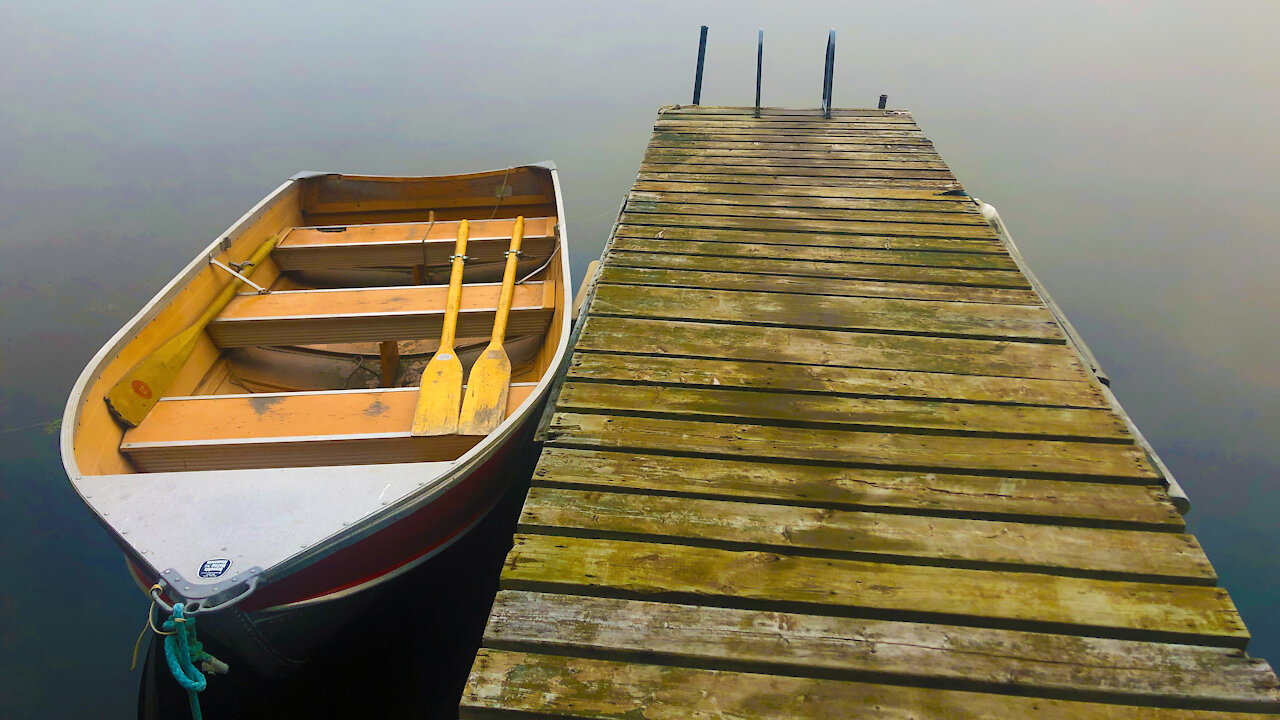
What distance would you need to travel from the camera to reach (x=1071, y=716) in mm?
1310

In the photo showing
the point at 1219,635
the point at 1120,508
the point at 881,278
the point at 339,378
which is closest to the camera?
the point at 1219,635

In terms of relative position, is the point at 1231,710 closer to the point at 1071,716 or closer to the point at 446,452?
the point at 1071,716

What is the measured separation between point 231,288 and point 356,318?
1040 mm

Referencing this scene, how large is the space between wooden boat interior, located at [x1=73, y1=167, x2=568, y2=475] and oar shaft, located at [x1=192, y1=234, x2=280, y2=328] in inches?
1.1

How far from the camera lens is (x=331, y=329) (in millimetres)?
3627

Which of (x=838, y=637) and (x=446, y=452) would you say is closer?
(x=838, y=637)

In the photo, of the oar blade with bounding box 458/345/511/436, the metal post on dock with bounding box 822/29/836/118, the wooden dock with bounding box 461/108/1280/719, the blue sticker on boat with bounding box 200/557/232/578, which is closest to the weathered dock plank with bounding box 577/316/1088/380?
the wooden dock with bounding box 461/108/1280/719

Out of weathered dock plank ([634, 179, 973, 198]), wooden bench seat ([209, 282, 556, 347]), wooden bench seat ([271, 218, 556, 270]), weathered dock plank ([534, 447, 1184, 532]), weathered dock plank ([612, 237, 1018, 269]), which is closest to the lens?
weathered dock plank ([534, 447, 1184, 532])

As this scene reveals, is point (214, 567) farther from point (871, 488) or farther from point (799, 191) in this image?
point (799, 191)

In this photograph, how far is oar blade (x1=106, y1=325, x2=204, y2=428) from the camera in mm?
2793

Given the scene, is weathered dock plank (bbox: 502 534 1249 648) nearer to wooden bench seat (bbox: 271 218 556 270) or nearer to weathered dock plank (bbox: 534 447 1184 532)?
weathered dock plank (bbox: 534 447 1184 532)

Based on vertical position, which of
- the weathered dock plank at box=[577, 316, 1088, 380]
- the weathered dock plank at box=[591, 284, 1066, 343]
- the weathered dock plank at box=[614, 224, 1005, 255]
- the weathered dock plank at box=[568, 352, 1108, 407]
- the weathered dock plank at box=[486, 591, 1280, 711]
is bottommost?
the weathered dock plank at box=[486, 591, 1280, 711]

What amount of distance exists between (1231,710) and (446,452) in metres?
2.48

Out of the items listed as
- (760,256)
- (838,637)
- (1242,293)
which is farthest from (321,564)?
(1242,293)
